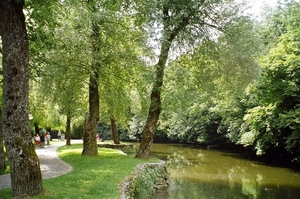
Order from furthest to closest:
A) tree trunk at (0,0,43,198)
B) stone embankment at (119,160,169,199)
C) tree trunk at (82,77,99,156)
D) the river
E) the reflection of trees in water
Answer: the reflection of trees in water, tree trunk at (82,77,99,156), the river, stone embankment at (119,160,169,199), tree trunk at (0,0,43,198)

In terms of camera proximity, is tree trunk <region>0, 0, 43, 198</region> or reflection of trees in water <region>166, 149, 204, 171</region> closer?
tree trunk <region>0, 0, 43, 198</region>

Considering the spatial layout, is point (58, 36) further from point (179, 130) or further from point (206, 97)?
point (179, 130)

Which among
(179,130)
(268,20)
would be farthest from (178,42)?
(179,130)

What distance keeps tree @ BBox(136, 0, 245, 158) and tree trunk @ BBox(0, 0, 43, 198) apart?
8.20 meters

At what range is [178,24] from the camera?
1552 cm

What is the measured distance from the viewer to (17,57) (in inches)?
280

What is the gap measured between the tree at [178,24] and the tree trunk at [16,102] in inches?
323

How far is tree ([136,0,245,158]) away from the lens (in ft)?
49.5

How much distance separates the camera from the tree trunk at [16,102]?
7.03 m

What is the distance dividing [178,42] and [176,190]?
7.96 m

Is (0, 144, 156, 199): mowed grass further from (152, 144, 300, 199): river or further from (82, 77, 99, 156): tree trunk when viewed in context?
(82, 77, 99, 156): tree trunk

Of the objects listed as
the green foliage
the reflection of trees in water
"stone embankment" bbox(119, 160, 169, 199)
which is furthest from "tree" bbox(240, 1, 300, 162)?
the green foliage

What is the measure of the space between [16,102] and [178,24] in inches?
407

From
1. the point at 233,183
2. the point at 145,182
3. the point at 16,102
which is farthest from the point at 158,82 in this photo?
the point at 16,102
